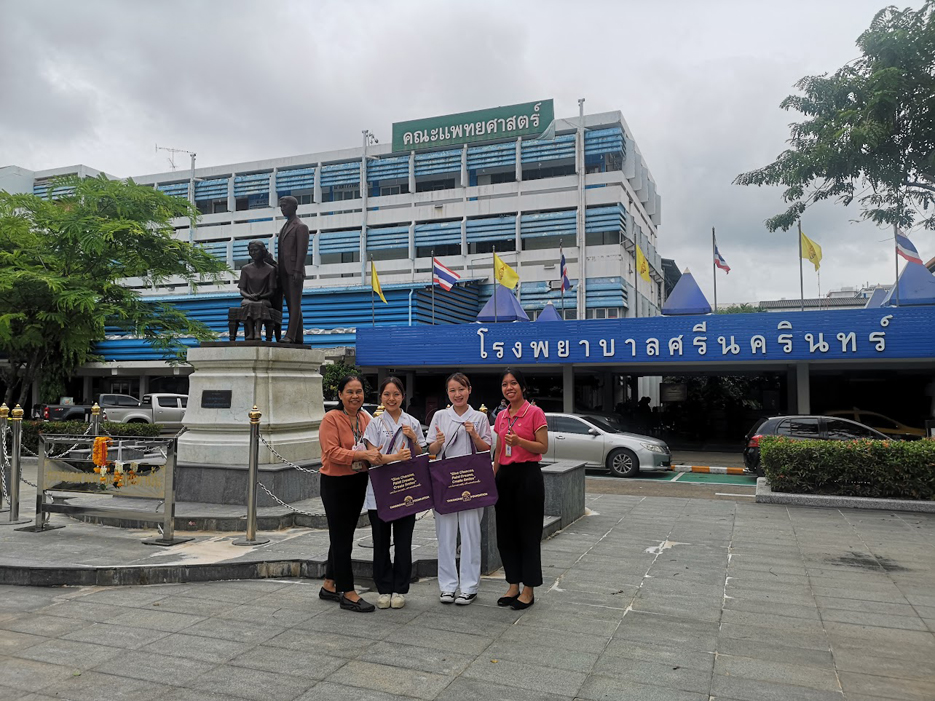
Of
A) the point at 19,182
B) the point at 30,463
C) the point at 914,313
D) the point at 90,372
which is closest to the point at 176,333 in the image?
the point at 30,463

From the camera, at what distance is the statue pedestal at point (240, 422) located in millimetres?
8180

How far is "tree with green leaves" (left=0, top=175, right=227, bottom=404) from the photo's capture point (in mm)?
15820

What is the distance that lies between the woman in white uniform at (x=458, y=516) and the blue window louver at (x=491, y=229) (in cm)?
3056

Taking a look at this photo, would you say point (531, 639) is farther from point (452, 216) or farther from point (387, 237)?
point (387, 237)

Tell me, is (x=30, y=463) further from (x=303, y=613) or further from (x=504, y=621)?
(x=504, y=621)

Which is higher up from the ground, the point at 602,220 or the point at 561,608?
the point at 602,220

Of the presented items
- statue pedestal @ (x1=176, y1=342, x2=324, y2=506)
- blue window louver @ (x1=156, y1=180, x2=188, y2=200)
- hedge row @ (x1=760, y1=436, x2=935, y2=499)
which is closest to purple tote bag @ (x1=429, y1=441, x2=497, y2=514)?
statue pedestal @ (x1=176, y1=342, x2=324, y2=506)

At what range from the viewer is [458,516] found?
4.96m

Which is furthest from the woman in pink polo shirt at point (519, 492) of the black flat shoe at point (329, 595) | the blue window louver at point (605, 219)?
the blue window louver at point (605, 219)

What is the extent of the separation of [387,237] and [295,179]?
24.6 feet

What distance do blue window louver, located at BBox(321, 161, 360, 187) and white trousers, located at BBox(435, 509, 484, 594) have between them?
35.7m

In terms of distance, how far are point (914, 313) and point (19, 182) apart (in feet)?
158

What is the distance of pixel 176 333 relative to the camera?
1950cm

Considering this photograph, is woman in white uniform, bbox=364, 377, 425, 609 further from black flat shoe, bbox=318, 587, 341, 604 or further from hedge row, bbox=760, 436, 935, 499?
hedge row, bbox=760, 436, 935, 499
